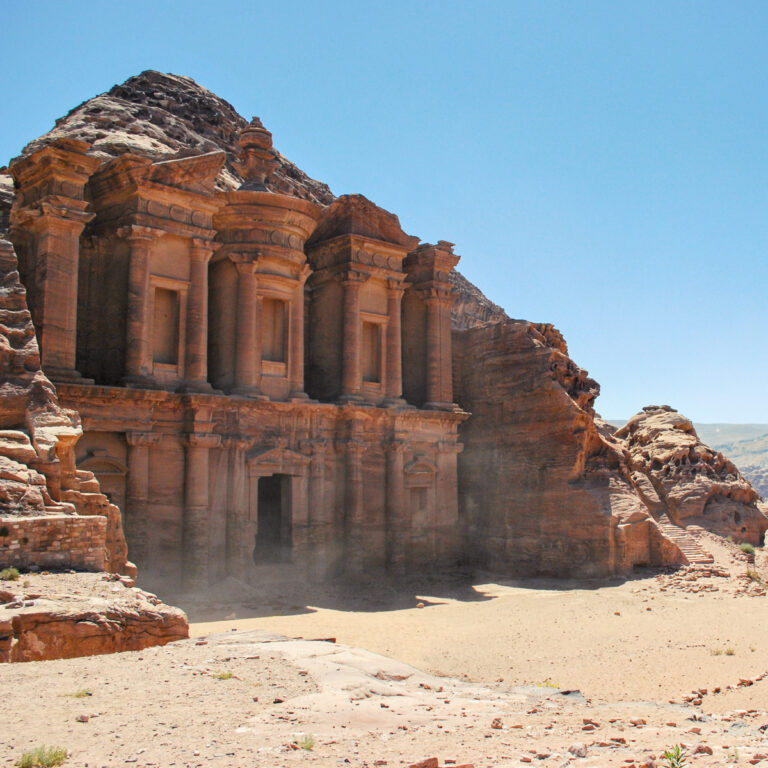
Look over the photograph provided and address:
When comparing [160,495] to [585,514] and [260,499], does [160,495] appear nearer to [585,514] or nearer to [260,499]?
[260,499]

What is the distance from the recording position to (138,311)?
20.0 meters

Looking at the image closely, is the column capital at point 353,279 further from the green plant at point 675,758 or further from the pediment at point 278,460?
the green plant at point 675,758

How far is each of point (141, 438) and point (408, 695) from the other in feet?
40.0

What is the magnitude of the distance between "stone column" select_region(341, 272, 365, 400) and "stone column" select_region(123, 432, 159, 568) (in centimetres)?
696

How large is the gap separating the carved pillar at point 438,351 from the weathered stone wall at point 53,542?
1640 cm

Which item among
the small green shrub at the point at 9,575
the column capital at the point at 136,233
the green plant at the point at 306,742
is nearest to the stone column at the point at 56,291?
the column capital at the point at 136,233

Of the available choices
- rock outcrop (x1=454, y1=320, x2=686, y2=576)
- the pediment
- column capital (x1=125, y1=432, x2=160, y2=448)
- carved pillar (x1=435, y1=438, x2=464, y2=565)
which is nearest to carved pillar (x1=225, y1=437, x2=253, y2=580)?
the pediment

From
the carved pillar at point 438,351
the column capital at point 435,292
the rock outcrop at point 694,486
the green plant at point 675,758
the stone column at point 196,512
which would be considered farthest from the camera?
the rock outcrop at point 694,486

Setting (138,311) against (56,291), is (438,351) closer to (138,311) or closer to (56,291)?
(138,311)

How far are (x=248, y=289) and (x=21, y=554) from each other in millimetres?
12793

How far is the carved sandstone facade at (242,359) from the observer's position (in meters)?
19.1

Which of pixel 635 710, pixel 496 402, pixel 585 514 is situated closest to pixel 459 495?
pixel 496 402

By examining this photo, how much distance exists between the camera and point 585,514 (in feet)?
80.0

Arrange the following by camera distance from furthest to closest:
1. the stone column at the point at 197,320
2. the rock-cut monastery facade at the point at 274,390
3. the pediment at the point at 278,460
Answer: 1. the pediment at the point at 278,460
2. the stone column at the point at 197,320
3. the rock-cut monastery facade at the point at 274,390
